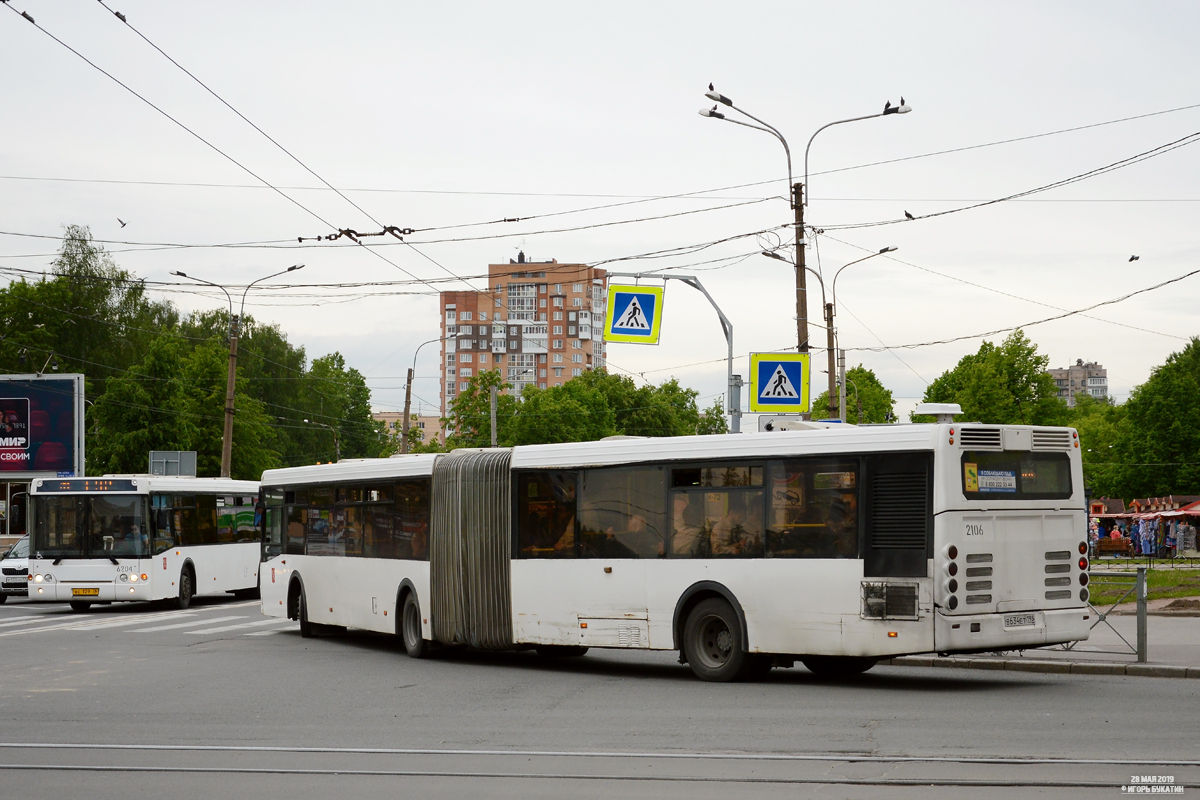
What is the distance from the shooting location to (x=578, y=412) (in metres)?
92.1

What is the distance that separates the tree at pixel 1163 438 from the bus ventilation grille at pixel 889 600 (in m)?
68.5

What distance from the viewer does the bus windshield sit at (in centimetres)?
2831

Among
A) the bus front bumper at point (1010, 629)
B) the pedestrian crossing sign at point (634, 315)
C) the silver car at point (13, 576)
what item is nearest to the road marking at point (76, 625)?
the silver car at point (13, 576)

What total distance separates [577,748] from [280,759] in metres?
2.14

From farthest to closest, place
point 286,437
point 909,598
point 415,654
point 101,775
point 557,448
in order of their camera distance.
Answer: point 286,437
point 415,654
point 557,448
point 909,598
point 101,775

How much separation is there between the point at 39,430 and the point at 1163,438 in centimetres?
5818

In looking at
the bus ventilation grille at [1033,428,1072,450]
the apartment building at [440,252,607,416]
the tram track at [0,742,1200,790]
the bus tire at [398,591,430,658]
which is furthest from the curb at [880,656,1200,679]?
the apartment building at [440,252,607,416]

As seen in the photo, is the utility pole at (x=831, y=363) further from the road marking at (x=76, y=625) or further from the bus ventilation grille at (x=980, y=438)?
the bus ventilation grille at (x=980, y=438)

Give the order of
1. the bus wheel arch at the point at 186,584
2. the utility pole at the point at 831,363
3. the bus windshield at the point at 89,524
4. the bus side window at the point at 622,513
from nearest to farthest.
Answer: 1. the bus side window at the point at 622,513
2. the bus windshield at the point at 89,524
3. the bus wheel arch at the point at 186,584
4. the utility pole at the point at 831,363

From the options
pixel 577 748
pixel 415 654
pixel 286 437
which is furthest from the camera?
pixel 286 437

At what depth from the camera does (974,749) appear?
956 cm

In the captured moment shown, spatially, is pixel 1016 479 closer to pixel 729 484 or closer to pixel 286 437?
pixel 729 484

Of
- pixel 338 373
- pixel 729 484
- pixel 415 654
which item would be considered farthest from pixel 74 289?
A: pixel 729 484

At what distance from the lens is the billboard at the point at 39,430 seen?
4959 centimetres
